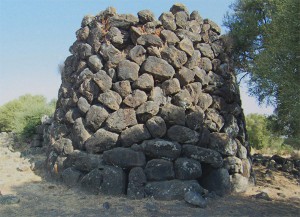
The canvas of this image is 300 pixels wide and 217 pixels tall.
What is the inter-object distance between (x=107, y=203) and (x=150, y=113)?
223 cm

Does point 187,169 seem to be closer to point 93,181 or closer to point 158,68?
point 93,181

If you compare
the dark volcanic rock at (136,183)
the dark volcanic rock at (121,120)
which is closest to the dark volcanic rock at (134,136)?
the dark volcanic rock at (121,120)

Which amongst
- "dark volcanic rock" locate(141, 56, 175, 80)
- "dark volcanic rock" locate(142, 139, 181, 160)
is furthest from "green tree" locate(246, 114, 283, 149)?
"dark volcanic rock" locate(142, 139, 181, 160)

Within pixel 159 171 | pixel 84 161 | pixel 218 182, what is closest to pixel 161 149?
pixel 159 171

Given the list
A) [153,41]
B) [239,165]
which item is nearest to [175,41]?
[153,41]

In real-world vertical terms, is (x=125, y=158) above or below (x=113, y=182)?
above

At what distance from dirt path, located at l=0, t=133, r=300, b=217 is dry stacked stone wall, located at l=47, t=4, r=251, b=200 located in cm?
34

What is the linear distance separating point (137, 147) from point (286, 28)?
3.73 meters

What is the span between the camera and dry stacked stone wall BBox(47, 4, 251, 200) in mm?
7352

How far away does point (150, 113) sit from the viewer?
7.80m

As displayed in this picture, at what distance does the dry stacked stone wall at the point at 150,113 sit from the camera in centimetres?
735

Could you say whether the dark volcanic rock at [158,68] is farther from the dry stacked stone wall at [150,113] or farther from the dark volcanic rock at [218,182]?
the dark volcanic rock at [218,182]

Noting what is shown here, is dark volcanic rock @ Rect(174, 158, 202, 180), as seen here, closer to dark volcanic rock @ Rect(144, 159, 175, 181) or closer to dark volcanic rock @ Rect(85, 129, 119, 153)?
dark volcanic rock @ Rect(144, 159, 175, 181)

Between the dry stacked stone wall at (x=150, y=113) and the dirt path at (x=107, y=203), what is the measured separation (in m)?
0.34
